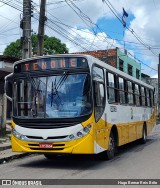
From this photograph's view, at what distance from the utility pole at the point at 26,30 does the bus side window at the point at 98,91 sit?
6.12 metres

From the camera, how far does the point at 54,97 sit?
35.6 feet

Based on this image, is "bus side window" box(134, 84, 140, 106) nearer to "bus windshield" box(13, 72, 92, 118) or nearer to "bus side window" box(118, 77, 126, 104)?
"bus side window" box(118, 77, 126, 104)

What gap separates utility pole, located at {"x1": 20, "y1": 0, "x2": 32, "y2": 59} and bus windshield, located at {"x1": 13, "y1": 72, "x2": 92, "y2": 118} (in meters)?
6.07

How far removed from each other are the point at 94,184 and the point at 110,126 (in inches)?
157

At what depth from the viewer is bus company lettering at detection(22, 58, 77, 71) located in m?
11.1

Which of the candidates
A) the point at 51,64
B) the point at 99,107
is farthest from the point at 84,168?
the point at 51,64

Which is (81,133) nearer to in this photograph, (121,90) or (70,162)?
(70,162)

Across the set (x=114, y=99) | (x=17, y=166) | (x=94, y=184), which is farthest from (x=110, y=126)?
(x=94, y=184)

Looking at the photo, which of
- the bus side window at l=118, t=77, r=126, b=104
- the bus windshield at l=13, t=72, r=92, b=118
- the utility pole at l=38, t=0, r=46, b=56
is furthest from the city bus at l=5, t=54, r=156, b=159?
the utility pole at l=38, t=0, r=46, b=56

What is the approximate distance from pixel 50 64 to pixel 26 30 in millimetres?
6568

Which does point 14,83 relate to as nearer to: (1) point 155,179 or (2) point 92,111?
(2) point 92,111

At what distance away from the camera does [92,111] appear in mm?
10625

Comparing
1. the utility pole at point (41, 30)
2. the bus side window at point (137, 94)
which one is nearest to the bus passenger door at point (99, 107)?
the bus side window at point (137, 94)

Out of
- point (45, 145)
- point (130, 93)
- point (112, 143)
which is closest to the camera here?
point (45, 145)
